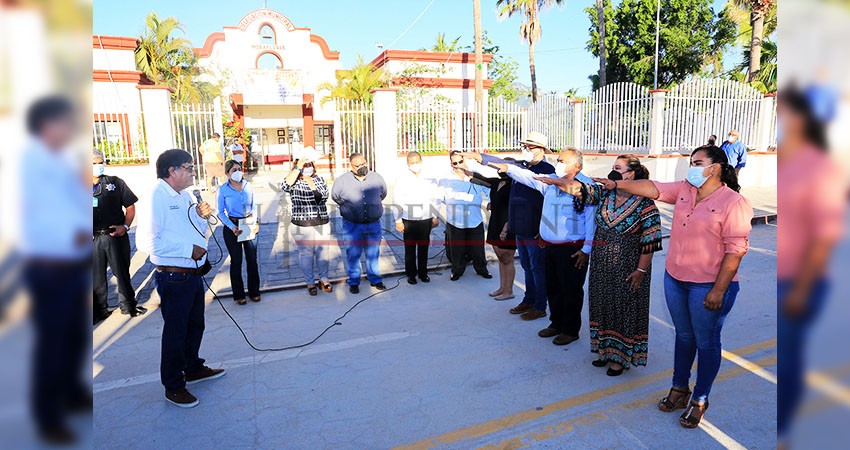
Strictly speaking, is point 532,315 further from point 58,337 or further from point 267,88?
point 267,88

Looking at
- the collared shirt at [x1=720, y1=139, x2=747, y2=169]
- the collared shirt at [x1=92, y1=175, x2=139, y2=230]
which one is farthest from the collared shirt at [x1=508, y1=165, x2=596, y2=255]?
the collared shirt at [x1=720, y1=139, x2=747, y2=169]

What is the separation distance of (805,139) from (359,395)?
3.57 meters

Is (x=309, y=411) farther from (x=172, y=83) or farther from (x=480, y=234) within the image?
(x=172, y=83)

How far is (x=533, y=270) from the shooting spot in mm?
5070

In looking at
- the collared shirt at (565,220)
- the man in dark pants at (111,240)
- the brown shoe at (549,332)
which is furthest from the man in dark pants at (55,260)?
the man in dark pants at (111,240)

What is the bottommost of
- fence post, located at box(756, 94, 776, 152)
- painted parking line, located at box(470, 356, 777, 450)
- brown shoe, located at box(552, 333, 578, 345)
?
painted parking line, located at box(470, 356, 777, 450)

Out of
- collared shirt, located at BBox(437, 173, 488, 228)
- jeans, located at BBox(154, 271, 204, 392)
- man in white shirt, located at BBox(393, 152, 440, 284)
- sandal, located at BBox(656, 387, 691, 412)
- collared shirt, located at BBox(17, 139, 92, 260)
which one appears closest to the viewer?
collared shirt, located at BBox(17, 139, 92, 260)

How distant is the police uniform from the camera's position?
16.6 feet

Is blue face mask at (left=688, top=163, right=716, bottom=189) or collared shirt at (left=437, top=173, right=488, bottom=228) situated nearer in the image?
blue face mask at (left=688, top=163, right=716, bottom=189)

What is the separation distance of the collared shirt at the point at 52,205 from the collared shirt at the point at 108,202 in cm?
522

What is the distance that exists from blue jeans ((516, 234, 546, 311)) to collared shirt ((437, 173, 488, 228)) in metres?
1.13

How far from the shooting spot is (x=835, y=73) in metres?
0.47

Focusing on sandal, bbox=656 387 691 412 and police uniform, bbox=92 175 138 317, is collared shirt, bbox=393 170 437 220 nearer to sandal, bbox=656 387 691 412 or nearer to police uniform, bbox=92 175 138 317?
police uniform, bbox=92 175 138 317

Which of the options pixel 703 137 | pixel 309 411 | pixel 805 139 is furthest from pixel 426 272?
pixel 703 137
